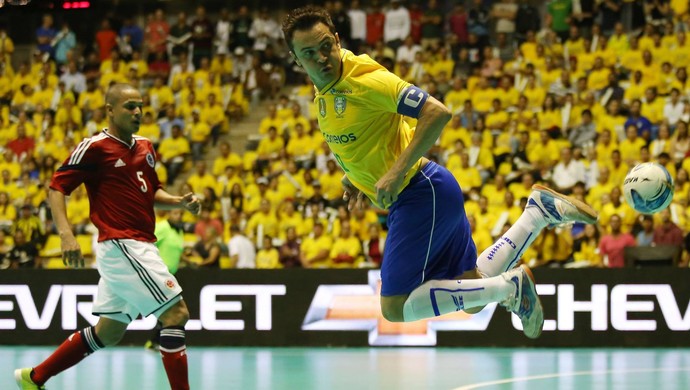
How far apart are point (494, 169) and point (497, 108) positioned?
1.49m

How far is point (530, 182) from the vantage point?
51.3 ft

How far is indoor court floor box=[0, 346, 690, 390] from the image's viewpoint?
9.80 meters

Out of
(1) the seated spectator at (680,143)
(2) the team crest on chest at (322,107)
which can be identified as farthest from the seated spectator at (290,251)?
(2) the team crest on chest at (322,107)

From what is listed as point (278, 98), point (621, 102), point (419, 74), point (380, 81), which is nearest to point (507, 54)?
point (419, 74)

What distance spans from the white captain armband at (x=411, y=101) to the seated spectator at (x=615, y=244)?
29.2 ft

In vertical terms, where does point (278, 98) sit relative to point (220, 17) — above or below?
below

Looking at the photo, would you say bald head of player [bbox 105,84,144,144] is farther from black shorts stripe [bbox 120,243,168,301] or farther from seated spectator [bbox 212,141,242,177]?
seated spectator [bbox 212,141,242,177]

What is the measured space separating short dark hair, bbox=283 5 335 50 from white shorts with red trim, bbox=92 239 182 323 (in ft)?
6.59

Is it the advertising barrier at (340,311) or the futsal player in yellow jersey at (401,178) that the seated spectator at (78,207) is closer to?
the advertising barrier at (340,311)

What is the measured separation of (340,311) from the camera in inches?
554

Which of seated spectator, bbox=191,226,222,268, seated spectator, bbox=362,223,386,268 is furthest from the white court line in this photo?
seated spectator, bbox=191,226,222,268

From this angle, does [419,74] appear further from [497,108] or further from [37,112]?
[37,112]

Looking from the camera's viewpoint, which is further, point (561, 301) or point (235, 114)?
point (235, 114)

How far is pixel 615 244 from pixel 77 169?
361 inches
